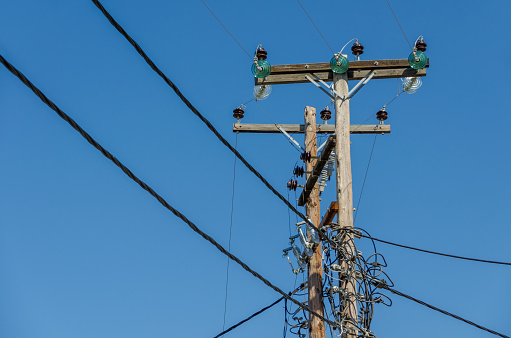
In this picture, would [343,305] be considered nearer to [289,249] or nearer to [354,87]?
[289,249]

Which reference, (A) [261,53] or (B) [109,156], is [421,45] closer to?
(A) [261,53]

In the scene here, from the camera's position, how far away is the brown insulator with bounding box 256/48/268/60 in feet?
39.7

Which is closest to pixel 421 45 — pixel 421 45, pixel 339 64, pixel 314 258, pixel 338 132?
pixel 421 45

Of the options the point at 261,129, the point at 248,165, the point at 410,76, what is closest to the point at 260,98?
the point at 261,129

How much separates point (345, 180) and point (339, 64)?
6.63 ft

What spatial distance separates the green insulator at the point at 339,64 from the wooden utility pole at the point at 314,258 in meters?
1.50

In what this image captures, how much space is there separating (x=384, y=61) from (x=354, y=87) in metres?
0.78

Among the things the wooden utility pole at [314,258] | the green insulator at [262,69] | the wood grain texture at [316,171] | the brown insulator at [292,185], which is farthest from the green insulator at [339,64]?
the brown insulator at [292,185]

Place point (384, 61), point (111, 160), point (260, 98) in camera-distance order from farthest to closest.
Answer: point (260, 98) → point (384, 61) → point (111, 160)

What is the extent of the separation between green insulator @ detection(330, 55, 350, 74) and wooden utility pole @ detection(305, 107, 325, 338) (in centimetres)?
150

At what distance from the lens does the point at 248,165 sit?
723 cm

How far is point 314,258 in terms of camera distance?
11.9 meters

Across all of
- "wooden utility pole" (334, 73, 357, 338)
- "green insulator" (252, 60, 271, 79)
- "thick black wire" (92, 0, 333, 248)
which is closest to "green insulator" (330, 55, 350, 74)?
"wooden utility pole" (334, 73, 357, 338)

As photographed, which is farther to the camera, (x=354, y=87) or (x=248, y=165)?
(x=354, y=87)
